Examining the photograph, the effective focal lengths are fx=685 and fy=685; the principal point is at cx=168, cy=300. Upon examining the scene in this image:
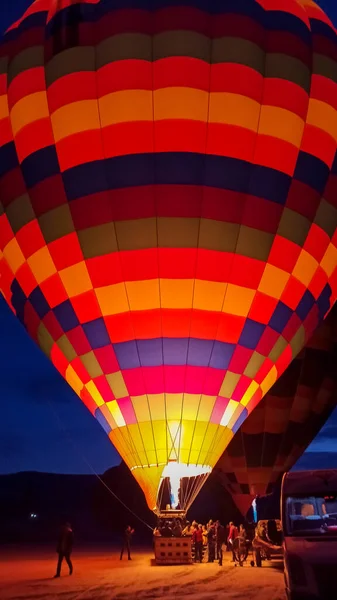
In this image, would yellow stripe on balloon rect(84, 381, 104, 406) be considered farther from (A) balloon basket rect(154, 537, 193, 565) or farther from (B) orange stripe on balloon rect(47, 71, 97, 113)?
(B) orange stripe on balloon rect(47, 71, 97, 113)

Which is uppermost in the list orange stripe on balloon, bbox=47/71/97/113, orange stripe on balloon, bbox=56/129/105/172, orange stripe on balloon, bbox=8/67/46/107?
orange stripe on balloon, bbox=8/67/46/107

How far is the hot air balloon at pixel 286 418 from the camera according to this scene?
18.3 metres

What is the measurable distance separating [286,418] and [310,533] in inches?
501

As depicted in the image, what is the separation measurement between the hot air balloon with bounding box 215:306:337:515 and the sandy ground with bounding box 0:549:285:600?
6.33m

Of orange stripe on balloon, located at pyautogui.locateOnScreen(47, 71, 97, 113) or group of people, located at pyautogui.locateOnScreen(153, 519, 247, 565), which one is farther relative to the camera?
group of people, located at pyautogui.locateOnScreen(153, 519, 247, 565)

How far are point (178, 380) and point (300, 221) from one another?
3090mm

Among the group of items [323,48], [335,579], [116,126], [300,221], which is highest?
[323,48]

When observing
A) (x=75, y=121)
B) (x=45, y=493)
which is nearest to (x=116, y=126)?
(x=75, y=121)

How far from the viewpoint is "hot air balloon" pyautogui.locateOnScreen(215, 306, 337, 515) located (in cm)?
1828

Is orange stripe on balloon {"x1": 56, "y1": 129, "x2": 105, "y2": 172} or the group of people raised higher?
orange stripe on balloon {"x1": 56, "y1": 129, "x2": 105, "y2": 172}

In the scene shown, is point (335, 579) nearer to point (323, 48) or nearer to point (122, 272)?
point (122, 272)

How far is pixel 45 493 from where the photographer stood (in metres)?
51.0

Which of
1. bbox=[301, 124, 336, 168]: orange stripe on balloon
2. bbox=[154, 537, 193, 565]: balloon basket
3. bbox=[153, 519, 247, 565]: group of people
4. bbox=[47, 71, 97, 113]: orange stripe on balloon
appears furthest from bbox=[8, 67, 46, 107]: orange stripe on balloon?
bbox=[154, 537, 193, 565]: balloon basket

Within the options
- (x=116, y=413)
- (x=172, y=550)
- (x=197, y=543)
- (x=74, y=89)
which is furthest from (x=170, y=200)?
(x=197, y=543)
